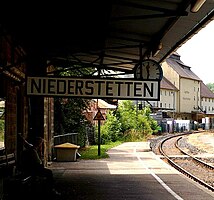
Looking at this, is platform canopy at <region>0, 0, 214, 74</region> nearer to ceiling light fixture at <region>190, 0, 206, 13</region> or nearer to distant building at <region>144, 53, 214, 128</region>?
ceiling light fixture at <region>190, 0, 206, 13</region>

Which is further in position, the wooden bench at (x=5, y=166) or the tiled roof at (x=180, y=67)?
the tiled roof at (x=180, y=67)

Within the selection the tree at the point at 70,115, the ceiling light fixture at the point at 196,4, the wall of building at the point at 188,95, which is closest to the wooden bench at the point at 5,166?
the ceiling light fixture at the point at 196,4

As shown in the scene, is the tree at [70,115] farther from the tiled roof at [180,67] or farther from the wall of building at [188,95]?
the wall of building at [188,95]

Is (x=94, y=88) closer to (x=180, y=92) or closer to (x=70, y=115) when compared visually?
(x=70, y=115)

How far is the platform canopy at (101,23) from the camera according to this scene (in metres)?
7.05

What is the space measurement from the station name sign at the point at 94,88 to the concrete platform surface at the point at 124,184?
9.64ft

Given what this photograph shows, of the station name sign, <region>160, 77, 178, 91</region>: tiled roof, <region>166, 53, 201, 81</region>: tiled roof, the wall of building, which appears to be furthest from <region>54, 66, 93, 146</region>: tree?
the wall of building

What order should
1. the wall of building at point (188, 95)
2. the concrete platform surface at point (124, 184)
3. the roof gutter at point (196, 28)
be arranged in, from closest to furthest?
1. the roof gutter at point (196, 28)
2. the concrete platform surface at point (124, 184)
3. the wall of building at point (188, 95)

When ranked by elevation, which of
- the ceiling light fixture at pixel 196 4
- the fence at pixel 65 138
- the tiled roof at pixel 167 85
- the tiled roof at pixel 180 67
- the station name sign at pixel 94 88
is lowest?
the fence at pixel 65 138

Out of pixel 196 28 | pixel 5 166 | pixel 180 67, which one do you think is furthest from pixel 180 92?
pixel 5 166

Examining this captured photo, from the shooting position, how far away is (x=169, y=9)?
745 centimetres

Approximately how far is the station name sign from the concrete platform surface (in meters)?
2.94

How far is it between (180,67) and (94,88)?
83709mm

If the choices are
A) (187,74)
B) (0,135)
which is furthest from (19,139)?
(187,74)
